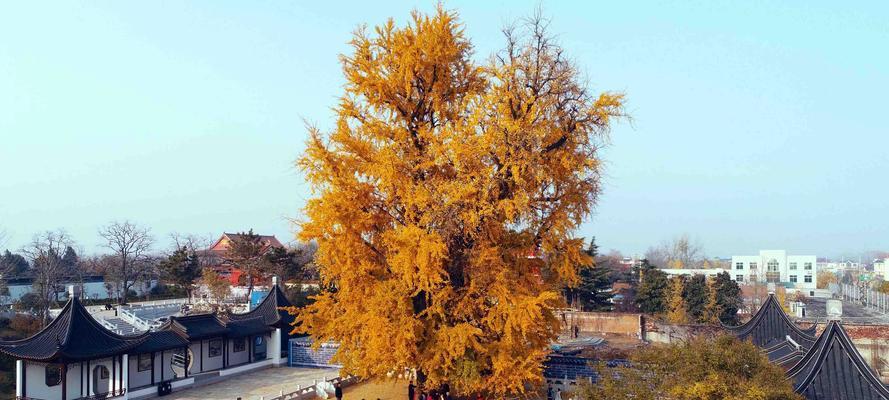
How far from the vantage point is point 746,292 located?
56562 millimetres

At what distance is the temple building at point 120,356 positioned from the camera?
61.9 ft

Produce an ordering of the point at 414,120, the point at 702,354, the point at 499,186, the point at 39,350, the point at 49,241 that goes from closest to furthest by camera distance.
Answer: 1. the point at 702,354
2. the point at 499,186
3. the point at 414,120
4. the point at 39,350
5. the point at 49,241

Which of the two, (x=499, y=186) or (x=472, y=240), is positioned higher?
(x=499, y=186)

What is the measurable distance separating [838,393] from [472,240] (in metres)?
7.56

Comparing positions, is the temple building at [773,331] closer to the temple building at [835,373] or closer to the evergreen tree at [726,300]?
the temple building at [835,373]

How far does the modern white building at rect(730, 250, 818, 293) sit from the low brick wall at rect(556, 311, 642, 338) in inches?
1247

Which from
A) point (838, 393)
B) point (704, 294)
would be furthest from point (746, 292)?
point (838, 393)

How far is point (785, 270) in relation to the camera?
65.2 metres

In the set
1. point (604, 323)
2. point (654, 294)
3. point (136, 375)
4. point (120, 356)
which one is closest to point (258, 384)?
point (136, 375)

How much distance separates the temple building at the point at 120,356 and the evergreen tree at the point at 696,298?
24703 mm

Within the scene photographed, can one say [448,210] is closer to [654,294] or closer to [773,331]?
[773,331]

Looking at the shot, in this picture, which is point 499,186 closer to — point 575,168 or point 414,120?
point 575,168

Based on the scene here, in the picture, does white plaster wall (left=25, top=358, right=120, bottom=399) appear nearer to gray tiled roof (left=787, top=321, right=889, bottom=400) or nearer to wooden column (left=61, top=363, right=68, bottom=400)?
wooden column (left=61, top=363, right=68, bottom=400)

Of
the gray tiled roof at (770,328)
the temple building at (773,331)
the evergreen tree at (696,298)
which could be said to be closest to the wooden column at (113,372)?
the temple building at (773,331)
